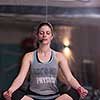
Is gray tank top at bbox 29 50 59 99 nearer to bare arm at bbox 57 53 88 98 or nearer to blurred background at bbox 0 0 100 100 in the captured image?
bare arm at bbox 57 53 88 98

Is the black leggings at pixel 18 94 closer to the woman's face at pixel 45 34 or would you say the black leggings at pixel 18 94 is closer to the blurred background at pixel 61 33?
the woman's face at pixel 45 34

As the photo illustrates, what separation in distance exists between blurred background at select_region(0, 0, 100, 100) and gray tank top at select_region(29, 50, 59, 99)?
0.50 m

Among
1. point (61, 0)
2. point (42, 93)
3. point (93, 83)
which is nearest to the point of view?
point (42, 93)

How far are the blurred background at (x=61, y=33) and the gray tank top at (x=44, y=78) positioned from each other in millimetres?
503

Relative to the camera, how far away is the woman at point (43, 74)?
3.51 ft

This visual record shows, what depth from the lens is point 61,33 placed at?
174cm

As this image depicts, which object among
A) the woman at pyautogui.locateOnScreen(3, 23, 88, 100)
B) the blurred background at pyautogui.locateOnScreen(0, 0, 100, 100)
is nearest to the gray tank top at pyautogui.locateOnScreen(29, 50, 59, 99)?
the woman at pyautogui.locateOnScreen(3, 23, 88, 100)

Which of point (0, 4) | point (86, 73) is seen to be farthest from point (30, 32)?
point (86, 73)

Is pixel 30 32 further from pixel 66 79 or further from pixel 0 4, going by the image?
pixel 66 79

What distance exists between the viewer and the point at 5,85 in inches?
61.9

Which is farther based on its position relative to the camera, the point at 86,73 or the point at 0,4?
the point at 86,73

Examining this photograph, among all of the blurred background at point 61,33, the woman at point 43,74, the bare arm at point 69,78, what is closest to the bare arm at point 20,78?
the woman at point 43,74

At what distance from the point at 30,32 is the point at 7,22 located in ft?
0.44

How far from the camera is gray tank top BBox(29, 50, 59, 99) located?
107 cm
